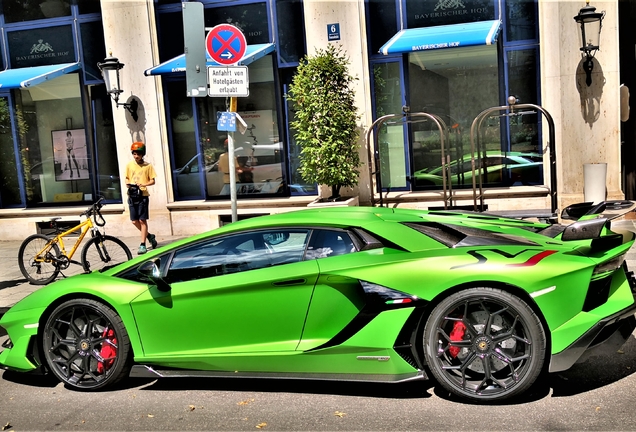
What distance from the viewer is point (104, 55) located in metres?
13.6

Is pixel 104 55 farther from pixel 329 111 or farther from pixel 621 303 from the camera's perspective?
pixel 621 303

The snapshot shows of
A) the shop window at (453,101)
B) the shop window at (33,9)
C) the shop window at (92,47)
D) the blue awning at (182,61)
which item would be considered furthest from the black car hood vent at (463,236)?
the shop window at (33,9)

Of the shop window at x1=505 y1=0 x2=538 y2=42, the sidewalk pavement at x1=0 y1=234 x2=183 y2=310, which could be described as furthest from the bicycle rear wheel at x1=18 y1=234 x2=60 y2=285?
the shop window at x1=505 y1=0 x2=538 y2=42

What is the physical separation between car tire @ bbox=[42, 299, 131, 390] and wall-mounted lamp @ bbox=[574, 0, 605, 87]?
9011mm

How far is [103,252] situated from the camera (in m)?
9.65

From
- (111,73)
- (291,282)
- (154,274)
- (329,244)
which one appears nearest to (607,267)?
(329,244)

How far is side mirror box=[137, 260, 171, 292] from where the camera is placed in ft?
15.8

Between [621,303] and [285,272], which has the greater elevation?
[285,272]

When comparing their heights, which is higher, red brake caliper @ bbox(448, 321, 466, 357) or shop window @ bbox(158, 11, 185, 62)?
shop window @ bbox(158, 11, 185, 62)

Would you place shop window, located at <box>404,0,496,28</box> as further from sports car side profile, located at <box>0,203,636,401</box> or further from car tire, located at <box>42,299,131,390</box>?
car tire, located at <box>42,299,131,390</box>

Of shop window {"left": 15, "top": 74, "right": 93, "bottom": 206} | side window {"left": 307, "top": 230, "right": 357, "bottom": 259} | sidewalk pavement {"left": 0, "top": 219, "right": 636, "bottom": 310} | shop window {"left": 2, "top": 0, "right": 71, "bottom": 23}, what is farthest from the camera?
shop window {"left": 15, "top": 74, "right": 93, "bottom": 206}

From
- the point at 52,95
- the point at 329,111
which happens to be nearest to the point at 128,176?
the point at 329,111

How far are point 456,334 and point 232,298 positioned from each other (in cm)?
151

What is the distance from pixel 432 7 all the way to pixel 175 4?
4937 mm
